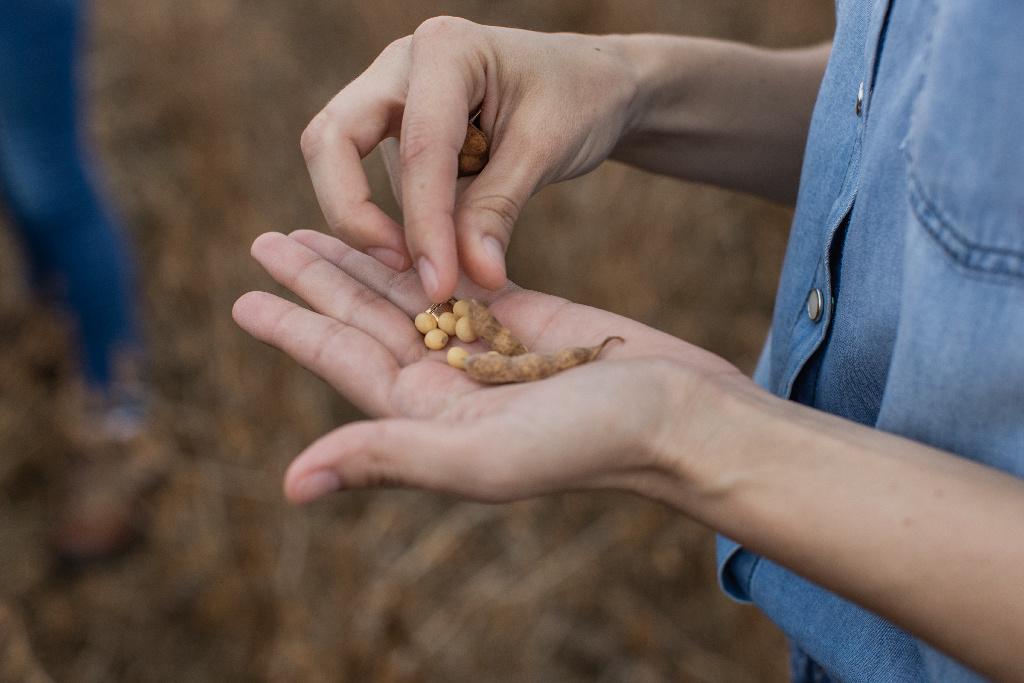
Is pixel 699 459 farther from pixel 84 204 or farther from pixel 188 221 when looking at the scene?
pixel 188 221

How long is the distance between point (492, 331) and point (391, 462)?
0.53 m

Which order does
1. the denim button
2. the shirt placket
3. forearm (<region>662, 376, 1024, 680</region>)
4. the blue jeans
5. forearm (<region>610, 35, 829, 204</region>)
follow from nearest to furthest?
1. forearm (<region>662, 376, 1024, 680</region>)
2. the shirt placket
3. the denim button
4. forearm (<region>610, 35, 829, 204</region>)
5. the blue jeans

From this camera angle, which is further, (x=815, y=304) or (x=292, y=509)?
(x=292, y=509)

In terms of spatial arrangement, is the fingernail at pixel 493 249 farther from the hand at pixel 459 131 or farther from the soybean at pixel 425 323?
the soybean at pixel 425 323

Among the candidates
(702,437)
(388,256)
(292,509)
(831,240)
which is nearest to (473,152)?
(388,256)

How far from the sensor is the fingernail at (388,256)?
1523 mm

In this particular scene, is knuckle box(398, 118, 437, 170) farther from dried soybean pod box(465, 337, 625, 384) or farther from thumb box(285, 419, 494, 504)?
thumb box(285, 419, 494, 504)

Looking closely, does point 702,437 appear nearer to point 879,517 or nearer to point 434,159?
point 879,517

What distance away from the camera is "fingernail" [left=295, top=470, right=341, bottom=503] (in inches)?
41.9

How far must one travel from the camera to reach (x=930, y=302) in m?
0.99

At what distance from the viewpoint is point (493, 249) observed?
1.48 metres

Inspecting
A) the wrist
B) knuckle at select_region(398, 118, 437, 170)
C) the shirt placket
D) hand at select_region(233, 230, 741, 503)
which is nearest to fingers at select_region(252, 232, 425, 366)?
hand at select_region(233, 230, 741, 503)

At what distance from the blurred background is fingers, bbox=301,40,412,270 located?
1.38m

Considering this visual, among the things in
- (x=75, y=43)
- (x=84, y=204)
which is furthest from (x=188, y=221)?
(x=75, y=43)
